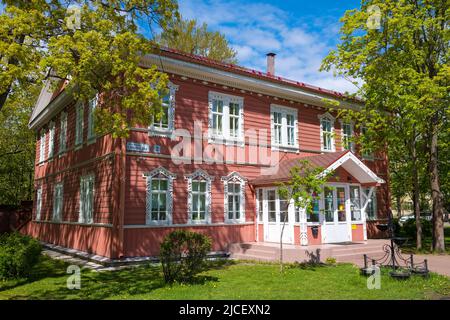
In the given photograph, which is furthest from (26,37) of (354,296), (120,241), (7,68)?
(354,296)

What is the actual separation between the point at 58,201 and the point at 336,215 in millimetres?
13574

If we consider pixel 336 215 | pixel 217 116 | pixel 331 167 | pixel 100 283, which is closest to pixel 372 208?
pixel 336 215

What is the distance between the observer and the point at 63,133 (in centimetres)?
1947

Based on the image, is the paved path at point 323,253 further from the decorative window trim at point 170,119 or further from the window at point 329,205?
the decorative window trim at point 170,119

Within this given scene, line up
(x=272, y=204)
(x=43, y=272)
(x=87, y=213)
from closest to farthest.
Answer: (x=43, y=272), (x=87, y=213), (x=272, y=204)

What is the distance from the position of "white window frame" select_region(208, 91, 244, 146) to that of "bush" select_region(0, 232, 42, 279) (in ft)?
24.5

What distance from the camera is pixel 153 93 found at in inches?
407

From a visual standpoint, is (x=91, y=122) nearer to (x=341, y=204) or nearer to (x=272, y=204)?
(x=272, y=204)

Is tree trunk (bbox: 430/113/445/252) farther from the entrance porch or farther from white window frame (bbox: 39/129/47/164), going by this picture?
white window frame (bbox: 39/129/47/164)

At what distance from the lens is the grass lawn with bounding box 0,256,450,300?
27.0 feet

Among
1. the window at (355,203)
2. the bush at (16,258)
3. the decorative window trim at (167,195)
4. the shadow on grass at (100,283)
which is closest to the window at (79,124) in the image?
the decorative window trim at (167,195)

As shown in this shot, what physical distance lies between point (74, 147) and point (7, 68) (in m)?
8.26

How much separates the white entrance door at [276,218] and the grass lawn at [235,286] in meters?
3.20
